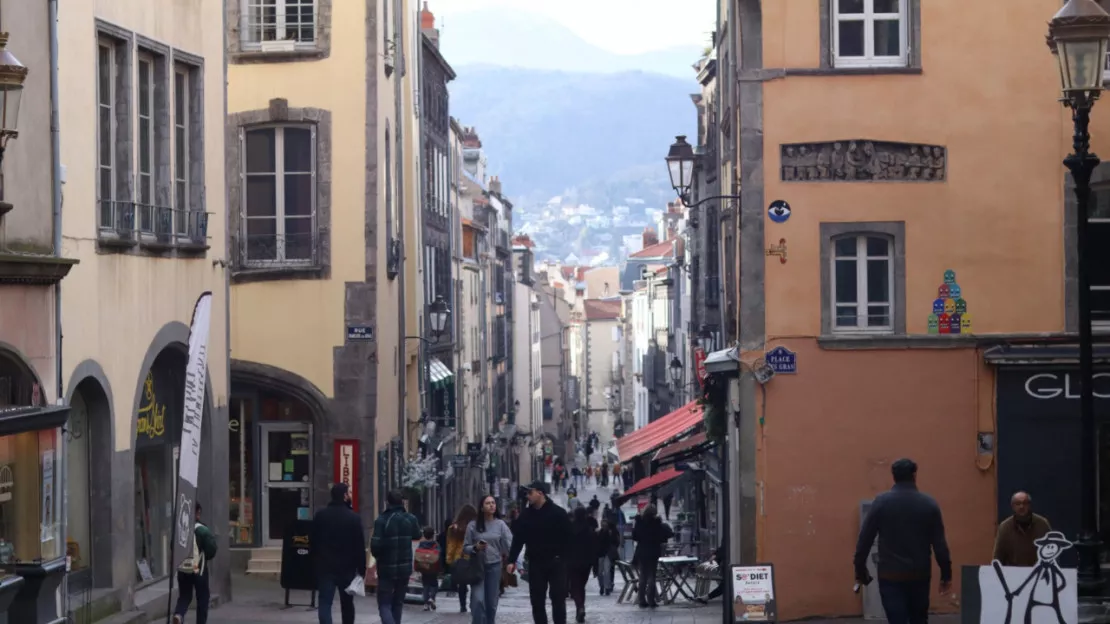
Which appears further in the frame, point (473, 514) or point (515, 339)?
point (515, 339)

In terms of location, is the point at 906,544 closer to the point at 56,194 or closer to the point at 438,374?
the point at 56,194

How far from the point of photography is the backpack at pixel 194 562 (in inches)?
654

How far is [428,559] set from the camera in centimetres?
2350

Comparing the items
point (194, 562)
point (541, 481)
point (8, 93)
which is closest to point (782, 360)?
point (541, 481)

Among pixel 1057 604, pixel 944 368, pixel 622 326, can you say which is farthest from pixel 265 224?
pixel 622 326

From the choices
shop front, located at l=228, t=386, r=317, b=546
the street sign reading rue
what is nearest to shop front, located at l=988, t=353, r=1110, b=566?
the street sign reading rue

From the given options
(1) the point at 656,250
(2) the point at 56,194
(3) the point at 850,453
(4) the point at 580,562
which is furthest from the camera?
(1) the point at 656,250

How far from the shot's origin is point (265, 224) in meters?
28.6

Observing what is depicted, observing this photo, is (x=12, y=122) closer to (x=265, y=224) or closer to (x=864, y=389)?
(x=864, y=389)

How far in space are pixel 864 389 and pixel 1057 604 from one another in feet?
27.8

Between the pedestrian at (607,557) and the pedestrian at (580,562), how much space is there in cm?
336

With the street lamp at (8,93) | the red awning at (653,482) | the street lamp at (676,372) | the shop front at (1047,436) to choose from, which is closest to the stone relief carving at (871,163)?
the shop front at (1047,436)

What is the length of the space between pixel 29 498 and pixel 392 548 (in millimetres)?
3538

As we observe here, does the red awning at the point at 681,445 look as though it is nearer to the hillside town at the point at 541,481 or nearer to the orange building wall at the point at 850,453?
the hillside town at the point at 541,481
